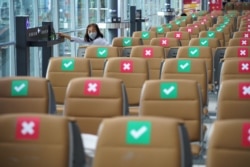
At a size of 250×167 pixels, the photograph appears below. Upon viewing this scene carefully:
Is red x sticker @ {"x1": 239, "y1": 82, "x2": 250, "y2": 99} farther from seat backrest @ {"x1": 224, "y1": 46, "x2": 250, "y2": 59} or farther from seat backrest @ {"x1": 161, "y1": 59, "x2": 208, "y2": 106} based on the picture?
A: seat backrest @ {"x1": 224, "y1": 46, "x2": 250, "y2": 59}

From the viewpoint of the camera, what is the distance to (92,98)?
5211 millimetres

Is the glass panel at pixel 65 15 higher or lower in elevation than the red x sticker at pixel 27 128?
higher

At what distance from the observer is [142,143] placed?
3621 millimetres

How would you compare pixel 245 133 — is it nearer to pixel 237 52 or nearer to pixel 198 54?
pixel 198 54

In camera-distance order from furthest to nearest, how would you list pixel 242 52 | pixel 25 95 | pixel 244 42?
pixel 244 42 < pixel 242 52 < pixel 25 95

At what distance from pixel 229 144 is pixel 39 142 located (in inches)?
43.8

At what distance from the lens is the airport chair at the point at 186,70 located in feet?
21.9

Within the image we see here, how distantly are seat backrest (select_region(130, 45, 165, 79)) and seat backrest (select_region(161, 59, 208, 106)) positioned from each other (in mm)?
1557

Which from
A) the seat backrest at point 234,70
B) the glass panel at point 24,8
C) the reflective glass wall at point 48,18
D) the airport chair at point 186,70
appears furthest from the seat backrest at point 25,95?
the glass panel at point 24,8

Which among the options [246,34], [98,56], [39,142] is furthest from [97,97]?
Result: [246,34]

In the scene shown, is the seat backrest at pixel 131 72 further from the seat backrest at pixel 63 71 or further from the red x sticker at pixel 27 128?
the red x sticker at pixel 27 128

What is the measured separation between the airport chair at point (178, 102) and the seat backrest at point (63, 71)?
1788 millimetres

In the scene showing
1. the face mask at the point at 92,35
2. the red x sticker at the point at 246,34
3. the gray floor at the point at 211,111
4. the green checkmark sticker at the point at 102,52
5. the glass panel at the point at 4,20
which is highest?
the glass panel at the point at 4,20

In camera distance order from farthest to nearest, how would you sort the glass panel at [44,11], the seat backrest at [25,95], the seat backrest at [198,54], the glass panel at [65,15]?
the glass panel at [65,15]
the glass panel at [44,11]
the seat backrest at [198,54]
the seat backrest at [25,95]
